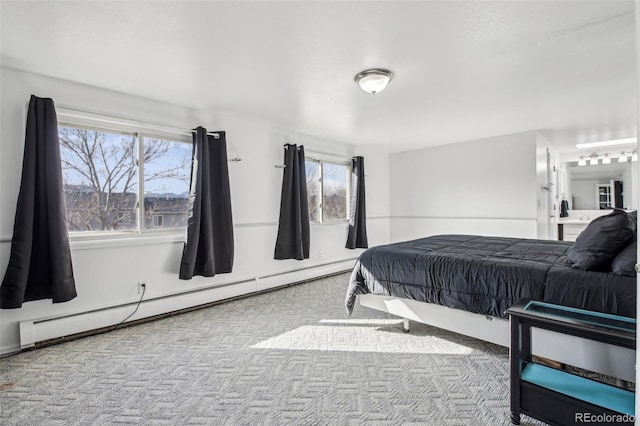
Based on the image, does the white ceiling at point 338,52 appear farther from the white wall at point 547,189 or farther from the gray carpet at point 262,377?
the gray carpet at point 262,377

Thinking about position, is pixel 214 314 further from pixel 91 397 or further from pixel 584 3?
pixel 584 3

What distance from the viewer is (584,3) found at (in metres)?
1.74

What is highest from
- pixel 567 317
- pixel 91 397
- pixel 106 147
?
pixel 106 147

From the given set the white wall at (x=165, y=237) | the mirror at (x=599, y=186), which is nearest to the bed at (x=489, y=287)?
the white wall at (x=165, y=237)

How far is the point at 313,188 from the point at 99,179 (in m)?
2.85

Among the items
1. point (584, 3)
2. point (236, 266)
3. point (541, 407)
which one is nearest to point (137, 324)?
point (236, 266)

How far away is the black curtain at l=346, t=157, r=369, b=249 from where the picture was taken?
5.33 m

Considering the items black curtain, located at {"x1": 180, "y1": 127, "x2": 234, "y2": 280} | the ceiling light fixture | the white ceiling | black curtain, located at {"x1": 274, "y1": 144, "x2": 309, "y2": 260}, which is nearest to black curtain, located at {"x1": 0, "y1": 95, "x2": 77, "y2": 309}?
the white ceiling

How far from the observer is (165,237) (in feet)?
10.7

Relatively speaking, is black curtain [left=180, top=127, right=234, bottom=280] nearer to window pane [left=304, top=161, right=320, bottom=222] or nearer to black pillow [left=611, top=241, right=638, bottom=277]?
window pane [left=304, top=161, right=320, bottom=222]

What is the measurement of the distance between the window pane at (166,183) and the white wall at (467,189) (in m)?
4.04

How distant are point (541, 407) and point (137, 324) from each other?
10.5ft

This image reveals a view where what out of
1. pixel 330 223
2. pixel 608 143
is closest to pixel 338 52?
pixel 330 223

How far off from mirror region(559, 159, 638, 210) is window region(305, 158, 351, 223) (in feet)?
13.8
